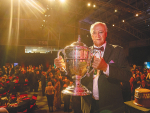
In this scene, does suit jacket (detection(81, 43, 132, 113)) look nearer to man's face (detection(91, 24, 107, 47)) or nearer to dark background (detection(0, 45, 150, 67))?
man's face (detection(91, 24, 107, 47))

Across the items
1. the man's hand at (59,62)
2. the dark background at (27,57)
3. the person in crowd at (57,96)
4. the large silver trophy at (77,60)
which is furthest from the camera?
the dark background at (27,57)

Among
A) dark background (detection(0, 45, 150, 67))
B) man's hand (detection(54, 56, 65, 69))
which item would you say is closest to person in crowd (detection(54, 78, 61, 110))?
man's hand (detection(54, 56, 65, 69))

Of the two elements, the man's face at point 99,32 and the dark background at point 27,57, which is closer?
the man's face at point 99,32

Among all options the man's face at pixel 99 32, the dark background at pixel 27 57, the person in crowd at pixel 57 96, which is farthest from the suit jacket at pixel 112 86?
the dark background at pixel 27 57

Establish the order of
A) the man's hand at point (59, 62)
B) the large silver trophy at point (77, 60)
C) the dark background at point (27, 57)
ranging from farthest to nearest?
1. the dark background at point (27, 57)
2. the man's hand at point (59, 62)
3. the large silver trophy at point (77, 60)

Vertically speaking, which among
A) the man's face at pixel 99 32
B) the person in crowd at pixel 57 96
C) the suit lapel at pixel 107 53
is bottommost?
the person in crowd at pixel 57 96

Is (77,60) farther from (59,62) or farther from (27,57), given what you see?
(27,57)

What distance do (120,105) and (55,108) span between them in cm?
605

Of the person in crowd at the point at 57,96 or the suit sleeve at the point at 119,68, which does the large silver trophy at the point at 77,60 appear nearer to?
the suit sleeve at the point at 119,68

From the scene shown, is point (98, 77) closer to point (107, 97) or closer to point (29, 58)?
point (107, 97)

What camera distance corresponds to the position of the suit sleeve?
1.02m

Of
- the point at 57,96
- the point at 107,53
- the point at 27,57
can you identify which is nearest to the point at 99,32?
the point at 107,53

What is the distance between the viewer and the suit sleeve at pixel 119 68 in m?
1.02

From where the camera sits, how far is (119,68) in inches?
42.3
